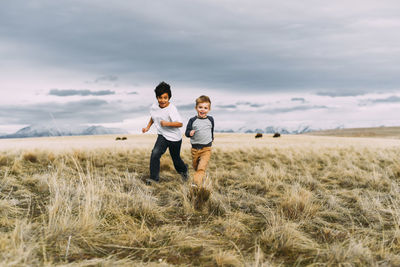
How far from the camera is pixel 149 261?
2629mm

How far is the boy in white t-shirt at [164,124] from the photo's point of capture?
624 cm

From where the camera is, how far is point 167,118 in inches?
249

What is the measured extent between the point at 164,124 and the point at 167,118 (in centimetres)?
30

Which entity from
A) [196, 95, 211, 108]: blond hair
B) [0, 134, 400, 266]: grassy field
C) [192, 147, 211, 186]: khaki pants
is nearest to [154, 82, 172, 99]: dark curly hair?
[196, 95, 211, 108]: blond hair

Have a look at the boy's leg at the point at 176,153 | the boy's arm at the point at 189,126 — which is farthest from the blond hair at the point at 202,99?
the boy's leg at the point at 176,153

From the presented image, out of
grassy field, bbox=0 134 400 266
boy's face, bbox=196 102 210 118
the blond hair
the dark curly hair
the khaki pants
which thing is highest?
the dark curly hair

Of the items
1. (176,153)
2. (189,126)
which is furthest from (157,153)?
(189,126)

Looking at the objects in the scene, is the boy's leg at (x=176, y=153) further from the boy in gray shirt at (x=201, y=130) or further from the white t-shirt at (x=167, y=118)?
the boy in gray shirt at (x=201, y=130)

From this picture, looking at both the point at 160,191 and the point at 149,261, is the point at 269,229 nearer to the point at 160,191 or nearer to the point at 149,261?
the point at 149,261

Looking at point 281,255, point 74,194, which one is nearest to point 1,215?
point 74,194

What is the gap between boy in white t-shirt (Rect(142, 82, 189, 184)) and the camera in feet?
20.5

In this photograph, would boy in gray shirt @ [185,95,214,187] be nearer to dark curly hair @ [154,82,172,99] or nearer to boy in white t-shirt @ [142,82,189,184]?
boy in white t-shirt @ [142,82,189,184]

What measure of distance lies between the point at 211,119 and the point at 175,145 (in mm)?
937

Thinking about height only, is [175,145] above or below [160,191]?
above
